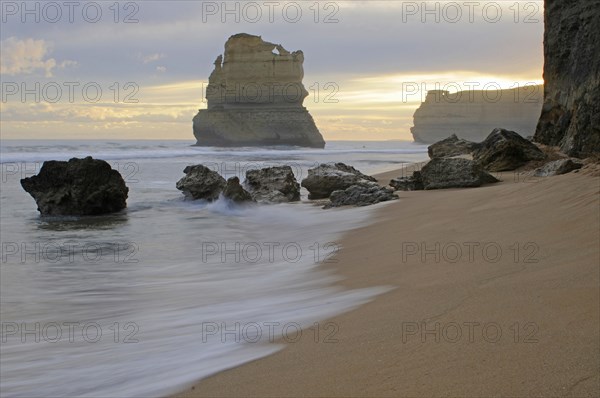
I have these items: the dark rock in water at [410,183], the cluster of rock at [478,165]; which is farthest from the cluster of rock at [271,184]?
the cluster of rock at [478,165]

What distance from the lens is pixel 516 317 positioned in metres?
2.88

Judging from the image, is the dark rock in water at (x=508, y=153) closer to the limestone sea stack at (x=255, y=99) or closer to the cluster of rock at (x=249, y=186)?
the cluster of rock at (x=249, y=186)

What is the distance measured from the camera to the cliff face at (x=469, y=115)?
99812mm

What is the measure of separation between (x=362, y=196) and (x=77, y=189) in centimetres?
553

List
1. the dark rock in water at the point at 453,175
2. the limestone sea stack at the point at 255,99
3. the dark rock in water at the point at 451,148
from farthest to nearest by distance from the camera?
1. the limestone sea stack at the point at 255,99
2. the dark rock in water at the point at 451,148
3. the dark rock in water at the point at 453,175

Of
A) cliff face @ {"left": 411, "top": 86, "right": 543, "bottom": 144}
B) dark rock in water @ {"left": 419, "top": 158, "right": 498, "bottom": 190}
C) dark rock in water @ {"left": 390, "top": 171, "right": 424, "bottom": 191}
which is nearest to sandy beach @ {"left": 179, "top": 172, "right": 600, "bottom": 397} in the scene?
dark rock in water @ {"left": 419, "top": 158, "right": 498, "bottom": 190}

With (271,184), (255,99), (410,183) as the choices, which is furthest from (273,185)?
(255,99)

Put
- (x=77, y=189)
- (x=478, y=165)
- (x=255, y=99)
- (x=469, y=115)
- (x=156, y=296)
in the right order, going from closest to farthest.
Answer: (x=156, y=296), (x=478, y=165), (x=77, y=189), (x=255, y=99), (x=469, y=115)

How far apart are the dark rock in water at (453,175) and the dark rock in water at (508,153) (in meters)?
0.81

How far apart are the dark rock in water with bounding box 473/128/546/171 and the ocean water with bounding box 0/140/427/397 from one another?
9.31 feet

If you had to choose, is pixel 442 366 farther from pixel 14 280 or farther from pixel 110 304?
pixel 14 280

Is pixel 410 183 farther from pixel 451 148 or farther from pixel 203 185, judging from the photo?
pixel 451 148

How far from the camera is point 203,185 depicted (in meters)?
13.3

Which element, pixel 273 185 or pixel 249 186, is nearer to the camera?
pixel 273 185
